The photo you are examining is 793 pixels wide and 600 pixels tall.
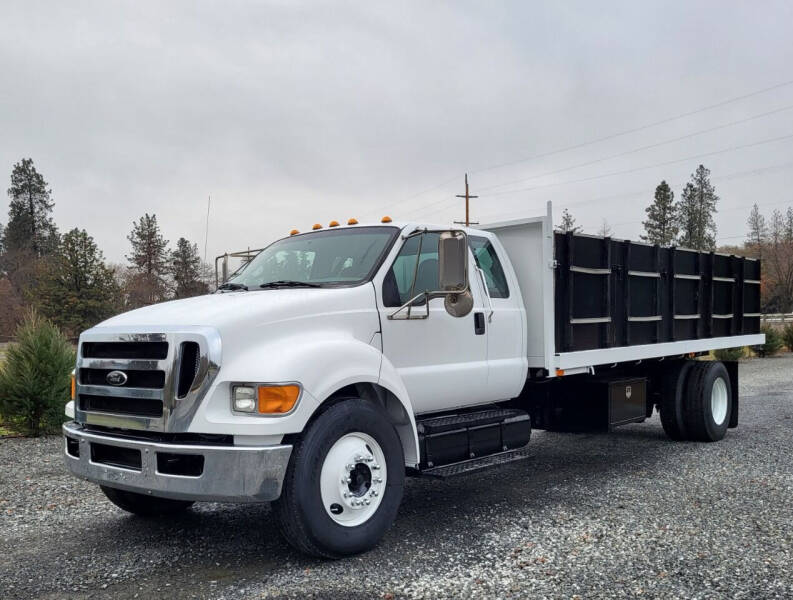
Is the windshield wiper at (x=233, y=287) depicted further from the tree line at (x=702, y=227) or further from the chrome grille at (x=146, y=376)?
the tree line at (x=702, y=227)

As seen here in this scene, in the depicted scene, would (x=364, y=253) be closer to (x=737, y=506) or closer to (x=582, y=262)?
(x=582, y=262)

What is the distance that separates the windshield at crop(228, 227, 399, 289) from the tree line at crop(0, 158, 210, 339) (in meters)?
18.7

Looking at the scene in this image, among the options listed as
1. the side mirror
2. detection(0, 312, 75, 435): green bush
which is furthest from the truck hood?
detection(0, 312, 75, 435): green bush

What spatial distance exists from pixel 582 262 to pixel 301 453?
3612mm

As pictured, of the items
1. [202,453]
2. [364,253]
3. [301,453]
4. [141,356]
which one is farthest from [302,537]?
[364,253]

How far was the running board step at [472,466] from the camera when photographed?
208 inches

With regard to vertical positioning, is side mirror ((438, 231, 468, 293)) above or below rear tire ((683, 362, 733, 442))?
above

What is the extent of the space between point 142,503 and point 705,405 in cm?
641

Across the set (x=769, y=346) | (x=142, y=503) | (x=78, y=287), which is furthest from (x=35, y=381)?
(x=78, y=287)

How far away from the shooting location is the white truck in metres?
4.28

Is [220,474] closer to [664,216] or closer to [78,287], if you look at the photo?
[78,287]

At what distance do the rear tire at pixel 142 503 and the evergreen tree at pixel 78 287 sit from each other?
37.1 metres

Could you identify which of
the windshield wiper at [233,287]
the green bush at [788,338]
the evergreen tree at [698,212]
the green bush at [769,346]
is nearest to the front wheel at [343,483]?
the windshield wiper at [233,287]

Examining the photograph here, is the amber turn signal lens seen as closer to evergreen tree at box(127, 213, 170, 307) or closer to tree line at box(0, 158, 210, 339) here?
tree line at box(0, 158, 210, 339)
